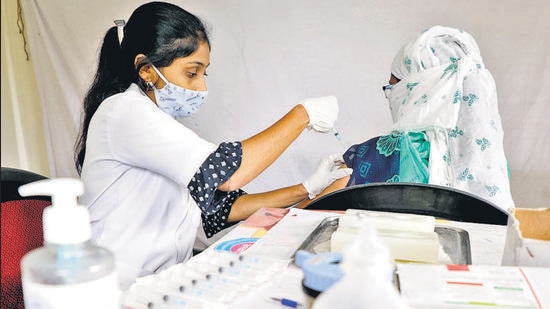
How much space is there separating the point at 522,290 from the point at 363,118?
1.34 m

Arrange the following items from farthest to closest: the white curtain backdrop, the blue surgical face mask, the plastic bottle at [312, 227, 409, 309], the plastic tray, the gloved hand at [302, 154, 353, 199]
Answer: the white curtain backdrop → the gloved hand at [302, 154, 353, 199] → the blue surgical face mask → the plastic tray → the plastic bottle at [312, 227, 409, 309]

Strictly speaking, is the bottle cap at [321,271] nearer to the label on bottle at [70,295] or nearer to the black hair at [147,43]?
the label on bottle at [70,295]

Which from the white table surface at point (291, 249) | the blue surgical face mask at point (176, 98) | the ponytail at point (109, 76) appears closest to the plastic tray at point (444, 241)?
the white table surface at point (291, 249)

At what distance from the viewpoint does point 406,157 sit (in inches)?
54.9

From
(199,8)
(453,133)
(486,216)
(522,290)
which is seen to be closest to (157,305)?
(522,290)

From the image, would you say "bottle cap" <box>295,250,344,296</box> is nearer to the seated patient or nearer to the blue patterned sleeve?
the blue patterned sleeve

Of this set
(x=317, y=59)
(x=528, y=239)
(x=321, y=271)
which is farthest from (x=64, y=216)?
(x=317, y=59)

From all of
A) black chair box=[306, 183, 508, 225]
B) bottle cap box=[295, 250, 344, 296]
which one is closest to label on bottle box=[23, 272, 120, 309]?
bottle cap box=[295, 250, 344, 296]

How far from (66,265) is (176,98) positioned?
2.81 ft

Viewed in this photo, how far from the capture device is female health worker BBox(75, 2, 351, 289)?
1083 mm

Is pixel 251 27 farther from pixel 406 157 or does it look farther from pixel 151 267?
pixel 151 267

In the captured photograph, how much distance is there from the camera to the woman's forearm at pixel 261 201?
1.38 meters

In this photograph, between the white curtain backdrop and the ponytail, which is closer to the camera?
the ponytail

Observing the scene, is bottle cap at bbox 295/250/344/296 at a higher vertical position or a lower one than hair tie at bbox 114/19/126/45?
lower
